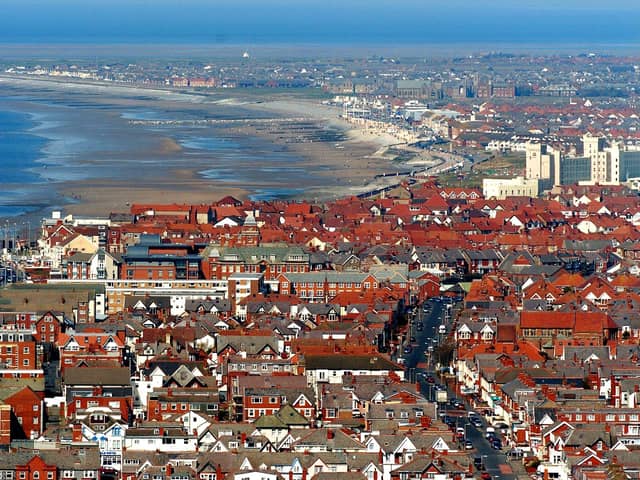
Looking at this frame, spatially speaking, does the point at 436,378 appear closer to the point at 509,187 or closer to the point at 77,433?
the point at 77,433

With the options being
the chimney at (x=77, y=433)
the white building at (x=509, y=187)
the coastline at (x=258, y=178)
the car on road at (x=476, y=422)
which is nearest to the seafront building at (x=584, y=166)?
the white building at (x=509, y=187)

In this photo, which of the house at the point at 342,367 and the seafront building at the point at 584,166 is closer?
the house at the point at 342,367

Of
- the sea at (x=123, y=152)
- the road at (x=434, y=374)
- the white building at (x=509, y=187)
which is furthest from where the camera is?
the sea at (x=123, y=152)

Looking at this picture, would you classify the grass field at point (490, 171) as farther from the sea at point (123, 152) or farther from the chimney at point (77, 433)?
the chimney at point (77, 433)

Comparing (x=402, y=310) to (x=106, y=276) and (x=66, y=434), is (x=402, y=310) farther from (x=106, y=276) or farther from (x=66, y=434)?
(x=66, y=434)

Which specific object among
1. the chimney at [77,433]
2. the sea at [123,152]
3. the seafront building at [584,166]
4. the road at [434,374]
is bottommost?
the sea at [123,152]

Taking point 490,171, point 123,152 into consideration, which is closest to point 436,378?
point 490,171
